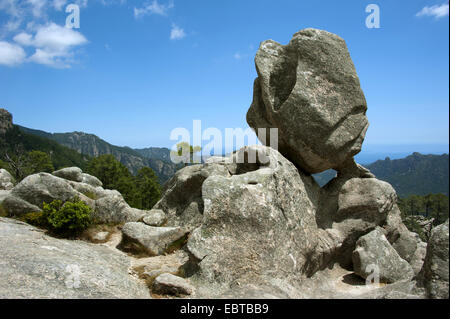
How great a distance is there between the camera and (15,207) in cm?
1812

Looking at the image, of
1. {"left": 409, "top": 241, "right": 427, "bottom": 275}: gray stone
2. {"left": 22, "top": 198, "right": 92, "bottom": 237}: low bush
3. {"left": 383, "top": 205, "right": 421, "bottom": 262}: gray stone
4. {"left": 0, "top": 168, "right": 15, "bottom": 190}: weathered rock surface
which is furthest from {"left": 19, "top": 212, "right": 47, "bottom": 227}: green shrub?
{"left": 409, "top": 241, "right": 427, "bottom": 275}: gray stone

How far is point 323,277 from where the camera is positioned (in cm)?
1658

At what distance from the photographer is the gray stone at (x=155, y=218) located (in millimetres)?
19595

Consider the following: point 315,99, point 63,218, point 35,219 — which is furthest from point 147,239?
point 315,99

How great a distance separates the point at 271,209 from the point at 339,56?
1063cm

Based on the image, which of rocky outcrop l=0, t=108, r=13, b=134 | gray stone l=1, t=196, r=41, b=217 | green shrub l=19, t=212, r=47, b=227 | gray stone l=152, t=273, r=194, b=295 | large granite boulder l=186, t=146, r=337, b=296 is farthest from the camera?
rocky outcrop l=0, t=108, r=13, b=134

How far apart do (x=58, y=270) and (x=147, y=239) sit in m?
5.54

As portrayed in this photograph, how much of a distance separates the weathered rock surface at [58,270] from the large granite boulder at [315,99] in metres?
12.0

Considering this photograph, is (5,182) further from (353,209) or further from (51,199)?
(353,209)

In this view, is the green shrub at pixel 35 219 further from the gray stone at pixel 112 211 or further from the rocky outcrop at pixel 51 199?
the gray stone at pixel 112 211

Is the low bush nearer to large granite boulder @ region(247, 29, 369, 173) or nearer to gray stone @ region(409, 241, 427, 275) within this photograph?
large granite boulder @ region(247, 29, 369, 173)

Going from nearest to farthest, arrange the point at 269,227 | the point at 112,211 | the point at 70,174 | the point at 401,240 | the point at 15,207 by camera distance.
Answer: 1. the point at 269,227
2. the point at 15,207
3. the point at 112,211
4. the point at 401,240
5. the point at 70,174

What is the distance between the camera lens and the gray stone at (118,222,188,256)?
16500 mm

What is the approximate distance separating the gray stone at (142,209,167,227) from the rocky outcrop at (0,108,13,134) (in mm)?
182388
